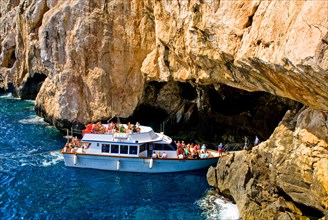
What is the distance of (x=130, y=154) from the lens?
88.3 ft

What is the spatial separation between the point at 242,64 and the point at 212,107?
14.8m

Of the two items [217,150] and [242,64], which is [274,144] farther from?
[217,150]

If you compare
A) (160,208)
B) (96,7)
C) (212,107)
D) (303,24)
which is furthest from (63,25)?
(303,24)

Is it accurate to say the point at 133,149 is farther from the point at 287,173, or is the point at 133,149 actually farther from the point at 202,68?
the point at 287,173

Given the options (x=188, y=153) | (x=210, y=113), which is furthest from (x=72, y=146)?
(x=210, y=113)

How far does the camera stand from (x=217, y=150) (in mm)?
30109

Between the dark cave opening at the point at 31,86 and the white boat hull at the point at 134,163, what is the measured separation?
3012 cm

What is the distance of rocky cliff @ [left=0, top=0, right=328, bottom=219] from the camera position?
1507 centimetres

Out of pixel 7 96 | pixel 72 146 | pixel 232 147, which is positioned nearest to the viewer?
pixel 72 146

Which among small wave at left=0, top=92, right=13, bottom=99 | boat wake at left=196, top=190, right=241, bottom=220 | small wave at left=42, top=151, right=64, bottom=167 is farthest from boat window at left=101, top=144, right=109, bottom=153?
small wave at left=0, top=92, right=13, bottom=99

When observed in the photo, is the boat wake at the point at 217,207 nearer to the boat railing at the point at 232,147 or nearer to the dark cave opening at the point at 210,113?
the boat railing at the point at 232,147

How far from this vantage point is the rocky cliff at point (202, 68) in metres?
15.1

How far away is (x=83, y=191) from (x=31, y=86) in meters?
36.7

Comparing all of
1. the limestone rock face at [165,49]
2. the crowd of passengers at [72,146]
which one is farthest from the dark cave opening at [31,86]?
the crowd of passengers at [72,146]
